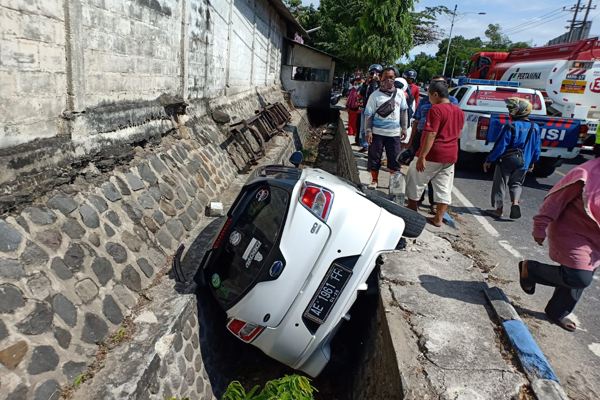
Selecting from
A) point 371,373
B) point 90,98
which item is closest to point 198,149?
point 90,98

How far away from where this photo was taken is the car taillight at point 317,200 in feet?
9.87

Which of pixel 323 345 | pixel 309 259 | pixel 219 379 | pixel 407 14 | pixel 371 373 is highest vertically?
pixel 407 14

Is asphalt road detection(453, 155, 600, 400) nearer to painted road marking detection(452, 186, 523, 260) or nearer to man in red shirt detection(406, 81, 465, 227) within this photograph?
painted road marking detection(452, 186, 523, 260)

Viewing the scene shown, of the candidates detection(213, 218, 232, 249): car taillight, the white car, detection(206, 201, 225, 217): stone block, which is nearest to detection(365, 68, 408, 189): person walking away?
detection(206, 201, 225, 217): stone block

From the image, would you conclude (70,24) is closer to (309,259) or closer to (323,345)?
(309,259)

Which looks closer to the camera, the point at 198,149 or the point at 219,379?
the point at 219,379

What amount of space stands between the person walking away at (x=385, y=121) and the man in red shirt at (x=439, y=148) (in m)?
1.07

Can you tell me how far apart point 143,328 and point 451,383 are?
2.12 m

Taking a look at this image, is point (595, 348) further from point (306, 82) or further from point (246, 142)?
point (306, 82)

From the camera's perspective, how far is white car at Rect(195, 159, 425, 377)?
9.70 feet

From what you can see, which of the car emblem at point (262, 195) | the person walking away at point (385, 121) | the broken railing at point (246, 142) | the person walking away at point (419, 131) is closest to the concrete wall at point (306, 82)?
the broken railing at point (246, 142)

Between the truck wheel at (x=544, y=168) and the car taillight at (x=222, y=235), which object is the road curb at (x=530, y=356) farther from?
the truck wheel at (x=544, y=168)

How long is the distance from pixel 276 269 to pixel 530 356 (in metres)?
1.76

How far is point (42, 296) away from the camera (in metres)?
2.58
